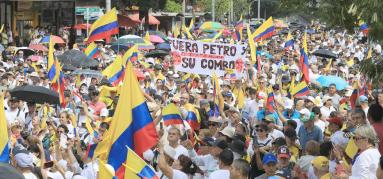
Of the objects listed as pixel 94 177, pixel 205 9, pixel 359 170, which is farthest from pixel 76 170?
pixel 205 9

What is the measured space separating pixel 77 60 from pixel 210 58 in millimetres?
8213

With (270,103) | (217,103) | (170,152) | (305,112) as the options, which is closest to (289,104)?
(270,103)

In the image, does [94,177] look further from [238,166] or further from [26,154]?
[238,166]

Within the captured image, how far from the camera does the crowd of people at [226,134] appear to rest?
352 inches

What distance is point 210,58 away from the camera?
57.1 feet

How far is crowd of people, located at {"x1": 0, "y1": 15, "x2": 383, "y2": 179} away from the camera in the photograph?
8938 mm

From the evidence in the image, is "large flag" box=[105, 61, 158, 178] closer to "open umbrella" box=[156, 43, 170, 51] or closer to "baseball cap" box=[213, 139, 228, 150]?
"baseball cap" box=[213, 139, 228, 150]

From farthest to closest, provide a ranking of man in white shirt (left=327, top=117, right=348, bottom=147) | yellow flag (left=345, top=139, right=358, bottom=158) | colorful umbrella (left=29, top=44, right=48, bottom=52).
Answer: colorful umbrella (left=29, top=44, right=48, bottom=52) → man in white shirt (left=327, top=117, right=348, bottom=147) → yellow flag (left=345, top=139, right=358, bottom=158)

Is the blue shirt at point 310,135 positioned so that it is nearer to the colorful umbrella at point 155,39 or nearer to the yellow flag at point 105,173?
the yellow flag at point 105,173

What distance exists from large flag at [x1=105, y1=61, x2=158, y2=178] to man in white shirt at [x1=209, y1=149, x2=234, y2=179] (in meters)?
0.64

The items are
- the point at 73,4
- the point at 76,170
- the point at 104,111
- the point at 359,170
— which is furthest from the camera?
the point at 73,4

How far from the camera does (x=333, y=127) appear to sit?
11.5 meters

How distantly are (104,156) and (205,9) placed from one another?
76.1m

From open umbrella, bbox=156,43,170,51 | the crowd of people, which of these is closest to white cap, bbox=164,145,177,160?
the crowd of people
